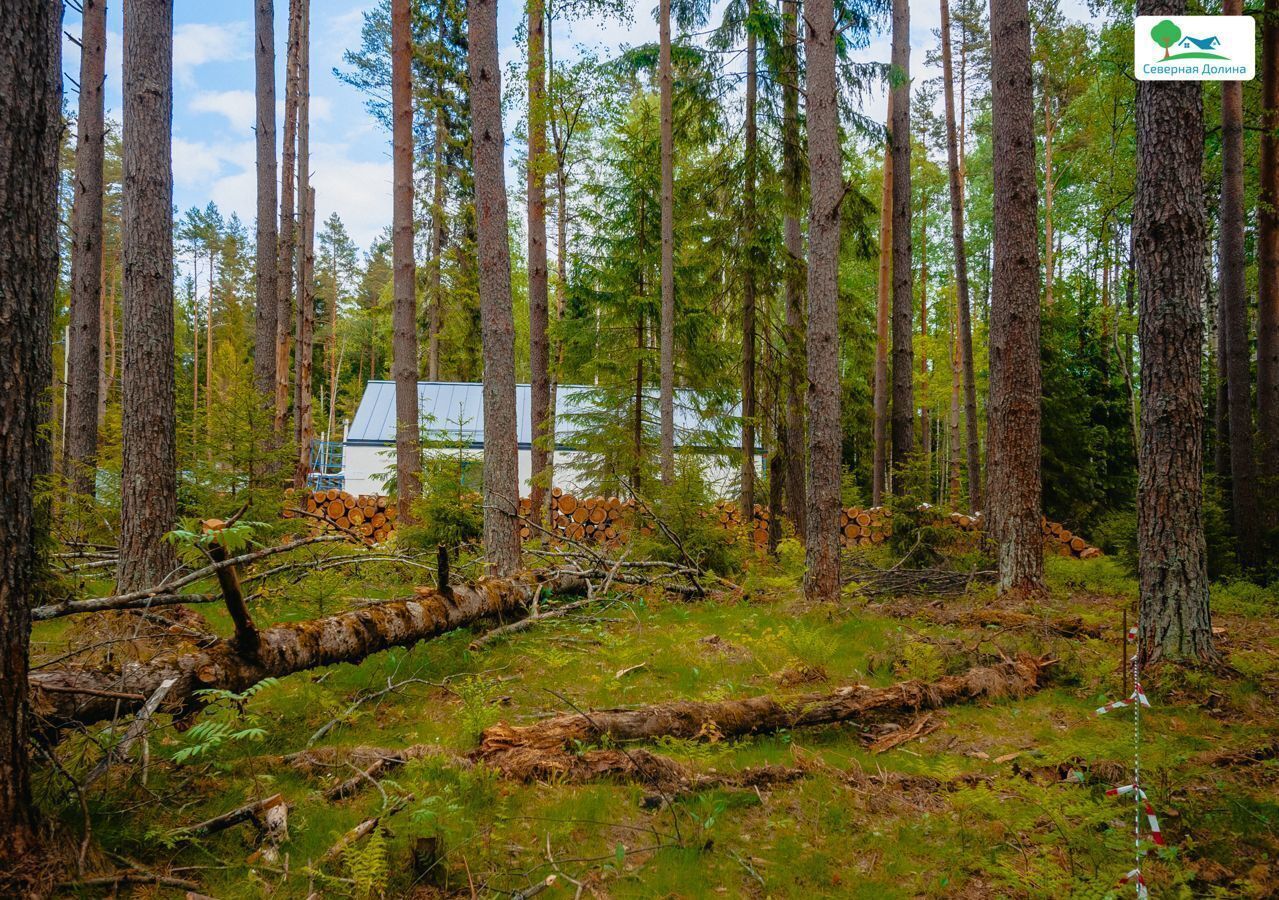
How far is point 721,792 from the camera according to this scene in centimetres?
330

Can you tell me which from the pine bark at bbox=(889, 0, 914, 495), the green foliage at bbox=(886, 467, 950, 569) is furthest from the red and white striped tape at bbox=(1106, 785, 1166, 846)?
the pine bark at bbox=(889, 0, 914, 495)

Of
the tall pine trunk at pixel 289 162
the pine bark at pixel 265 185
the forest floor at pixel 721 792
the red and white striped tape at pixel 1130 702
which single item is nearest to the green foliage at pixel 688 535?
the forest floor at pixel 721 792

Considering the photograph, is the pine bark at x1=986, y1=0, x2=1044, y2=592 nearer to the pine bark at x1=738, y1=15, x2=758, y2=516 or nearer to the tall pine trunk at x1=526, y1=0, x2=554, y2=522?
the pine bark at x1=738, y1=15, x2=758, y2=516

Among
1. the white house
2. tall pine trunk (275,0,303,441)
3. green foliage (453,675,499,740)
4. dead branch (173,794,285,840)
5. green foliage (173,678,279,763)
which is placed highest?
tall pine trunk (275,0,303,441)

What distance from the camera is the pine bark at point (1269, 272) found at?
31.9 ft

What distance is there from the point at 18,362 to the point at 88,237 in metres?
10.4

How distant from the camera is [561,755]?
3.53 m

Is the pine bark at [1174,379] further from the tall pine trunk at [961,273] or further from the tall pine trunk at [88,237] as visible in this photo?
the tall pine trunk at [88,237]

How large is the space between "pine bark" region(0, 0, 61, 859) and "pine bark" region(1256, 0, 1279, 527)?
1332cm

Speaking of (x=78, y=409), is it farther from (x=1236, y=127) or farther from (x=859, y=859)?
(x=1236, y=127)

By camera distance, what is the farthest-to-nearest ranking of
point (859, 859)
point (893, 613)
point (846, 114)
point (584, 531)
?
point (584, 531), point (846, 114), point (893, 613), point (859, 859)

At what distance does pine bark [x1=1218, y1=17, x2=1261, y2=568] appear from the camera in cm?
938

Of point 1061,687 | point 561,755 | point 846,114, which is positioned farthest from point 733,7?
point 561,755

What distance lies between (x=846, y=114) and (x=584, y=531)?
9385 millimetres
